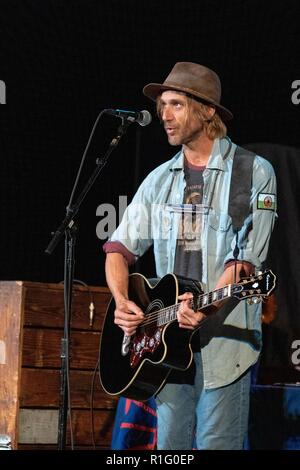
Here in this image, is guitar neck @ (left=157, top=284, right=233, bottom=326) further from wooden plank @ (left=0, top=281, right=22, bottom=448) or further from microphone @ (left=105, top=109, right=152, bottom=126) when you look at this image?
wooden plank @ (left=0, top=281, right=22, bottom=448)

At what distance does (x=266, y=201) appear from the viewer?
11.5ft

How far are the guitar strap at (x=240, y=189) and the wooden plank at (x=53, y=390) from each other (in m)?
1.36

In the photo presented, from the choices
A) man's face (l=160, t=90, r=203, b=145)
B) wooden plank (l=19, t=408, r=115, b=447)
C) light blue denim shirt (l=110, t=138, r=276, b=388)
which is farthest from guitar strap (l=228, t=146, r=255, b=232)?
wooden plank (l=19, t=408, r=115, b=447)

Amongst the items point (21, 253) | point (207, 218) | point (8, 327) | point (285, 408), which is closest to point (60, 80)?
point (21, 253)

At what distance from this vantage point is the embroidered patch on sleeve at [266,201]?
137 inches

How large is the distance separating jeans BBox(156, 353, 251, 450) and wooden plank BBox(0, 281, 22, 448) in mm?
955

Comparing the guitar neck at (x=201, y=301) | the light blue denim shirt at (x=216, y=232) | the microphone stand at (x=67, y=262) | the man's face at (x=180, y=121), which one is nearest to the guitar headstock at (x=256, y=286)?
the guitar neck at (x=201, y=301)

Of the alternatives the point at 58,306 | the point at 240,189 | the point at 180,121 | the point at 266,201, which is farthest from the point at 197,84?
the point at 58,306

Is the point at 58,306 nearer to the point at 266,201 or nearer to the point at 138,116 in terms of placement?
the point at 138,116

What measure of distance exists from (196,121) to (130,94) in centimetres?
156

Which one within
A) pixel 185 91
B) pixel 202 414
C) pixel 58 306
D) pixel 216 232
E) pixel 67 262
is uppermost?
pixel 185 91

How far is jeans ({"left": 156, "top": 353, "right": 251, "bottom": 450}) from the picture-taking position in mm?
3377

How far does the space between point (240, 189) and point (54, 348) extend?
140 centimetres

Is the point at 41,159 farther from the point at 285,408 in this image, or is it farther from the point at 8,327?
the point at 285,408
